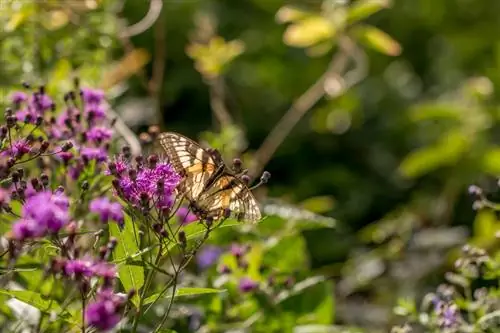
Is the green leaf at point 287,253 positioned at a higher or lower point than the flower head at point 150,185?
higher

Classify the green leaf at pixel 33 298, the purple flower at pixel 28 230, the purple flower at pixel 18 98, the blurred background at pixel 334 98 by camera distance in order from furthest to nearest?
the blurred background at pixel 334 98 < the purple flower at pixel 18 98 < the green leaf at pixel 33 298 < the purple flower at pixel 28 230

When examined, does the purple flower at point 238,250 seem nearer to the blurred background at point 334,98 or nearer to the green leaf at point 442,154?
the blurred background at point 334,98

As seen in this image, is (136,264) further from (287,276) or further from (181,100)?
(181,100)

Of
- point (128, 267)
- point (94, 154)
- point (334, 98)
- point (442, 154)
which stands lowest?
point (128, 267)

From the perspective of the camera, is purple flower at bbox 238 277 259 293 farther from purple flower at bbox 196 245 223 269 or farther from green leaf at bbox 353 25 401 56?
green leaf at bbox 353 25 401 56

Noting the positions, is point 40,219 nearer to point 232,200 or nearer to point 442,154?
point 232,200

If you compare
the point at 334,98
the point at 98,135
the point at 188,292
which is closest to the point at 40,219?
the point at 188,292

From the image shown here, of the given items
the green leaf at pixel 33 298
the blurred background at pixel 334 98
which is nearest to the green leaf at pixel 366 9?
the blurred background at pixel 334 98

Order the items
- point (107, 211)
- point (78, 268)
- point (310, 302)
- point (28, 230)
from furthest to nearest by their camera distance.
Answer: point (310, 302) < point (107, 211) < point (78, 268) < point (28, 230)
